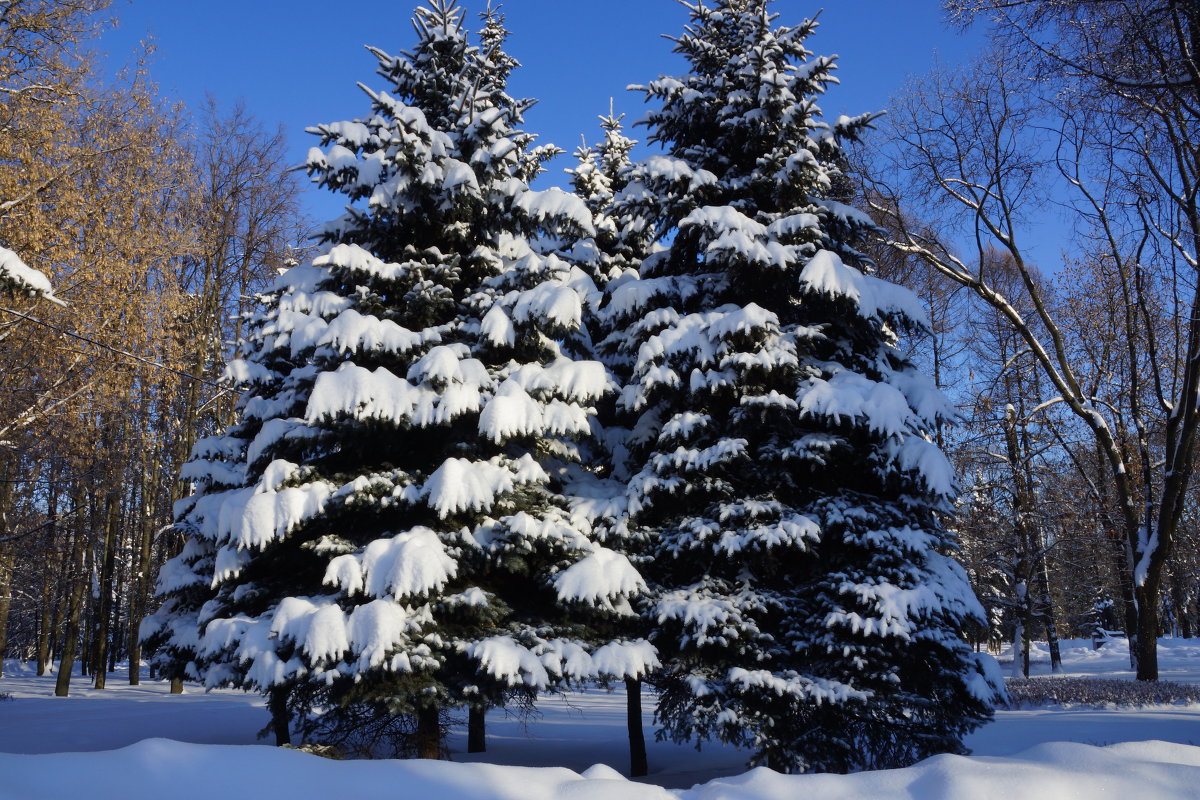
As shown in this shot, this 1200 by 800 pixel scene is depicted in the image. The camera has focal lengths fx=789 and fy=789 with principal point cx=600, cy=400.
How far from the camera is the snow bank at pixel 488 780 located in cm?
373

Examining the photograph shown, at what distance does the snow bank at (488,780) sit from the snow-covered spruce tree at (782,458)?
3.79 meters

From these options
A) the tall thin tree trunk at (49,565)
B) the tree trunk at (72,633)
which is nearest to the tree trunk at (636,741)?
the tall thin tree trunk at (49,565)

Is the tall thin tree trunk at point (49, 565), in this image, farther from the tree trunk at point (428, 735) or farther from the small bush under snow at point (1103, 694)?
the small bush under snow at point (1103, 694)

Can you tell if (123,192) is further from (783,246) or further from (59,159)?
(783,246)

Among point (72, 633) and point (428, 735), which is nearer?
point (428, 735)

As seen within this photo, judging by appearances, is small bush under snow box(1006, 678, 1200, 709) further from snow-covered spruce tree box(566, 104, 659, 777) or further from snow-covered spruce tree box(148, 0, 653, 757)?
snow-covered spruce tree box(148, 0, 653, 757)

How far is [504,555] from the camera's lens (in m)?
8.27

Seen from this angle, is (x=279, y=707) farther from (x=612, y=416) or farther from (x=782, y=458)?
(x=782, y=458)

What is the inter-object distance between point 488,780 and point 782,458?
5541mm

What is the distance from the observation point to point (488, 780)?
4.07 metres

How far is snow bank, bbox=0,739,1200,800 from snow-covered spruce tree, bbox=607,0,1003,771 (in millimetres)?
3794

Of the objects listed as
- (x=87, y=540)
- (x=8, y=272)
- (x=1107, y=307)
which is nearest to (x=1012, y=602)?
(x=1107, y=307)

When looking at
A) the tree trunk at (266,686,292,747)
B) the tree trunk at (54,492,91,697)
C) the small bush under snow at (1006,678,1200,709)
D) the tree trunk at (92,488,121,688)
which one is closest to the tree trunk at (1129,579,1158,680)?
the small bush under snow at (1006,678,1200,709)

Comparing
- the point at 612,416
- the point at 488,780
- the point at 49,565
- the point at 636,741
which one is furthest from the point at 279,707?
the point at 49,565
